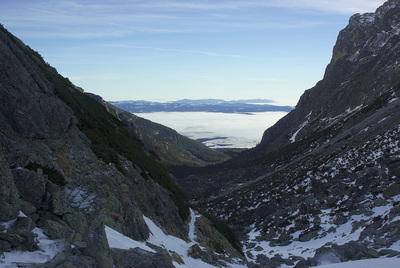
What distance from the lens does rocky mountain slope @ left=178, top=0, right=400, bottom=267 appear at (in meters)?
17.8

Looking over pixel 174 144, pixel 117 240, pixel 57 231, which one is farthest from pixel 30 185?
pixel 174 144

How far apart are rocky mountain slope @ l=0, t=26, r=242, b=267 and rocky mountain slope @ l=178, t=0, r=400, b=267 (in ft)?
18.6

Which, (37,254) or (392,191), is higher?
(37,254)

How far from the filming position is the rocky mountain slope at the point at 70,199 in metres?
7.35

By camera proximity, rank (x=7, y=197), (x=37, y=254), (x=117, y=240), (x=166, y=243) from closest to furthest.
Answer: (x=37, y=254) < (x=7, y=197) < (x=117, y=240) < (x=166, y=243)

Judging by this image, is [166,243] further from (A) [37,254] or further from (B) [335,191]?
(B) [335,191]

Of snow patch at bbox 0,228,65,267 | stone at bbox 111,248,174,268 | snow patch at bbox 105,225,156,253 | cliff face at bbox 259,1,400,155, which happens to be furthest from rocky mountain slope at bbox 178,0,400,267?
snow patch at bbox 0,228,65,267

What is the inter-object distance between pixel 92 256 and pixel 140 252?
8.82 feet

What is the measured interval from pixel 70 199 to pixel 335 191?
24.8 metres

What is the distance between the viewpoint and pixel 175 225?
2042 centimetres

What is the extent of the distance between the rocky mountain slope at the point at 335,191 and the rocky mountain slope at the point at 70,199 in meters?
5.68

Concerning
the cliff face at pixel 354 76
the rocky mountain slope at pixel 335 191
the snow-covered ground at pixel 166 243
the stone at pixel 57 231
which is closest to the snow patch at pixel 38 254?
the stone at pixel 57 231

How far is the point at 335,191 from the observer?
1110 inches

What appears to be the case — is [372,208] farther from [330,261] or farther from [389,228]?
[330,261]
